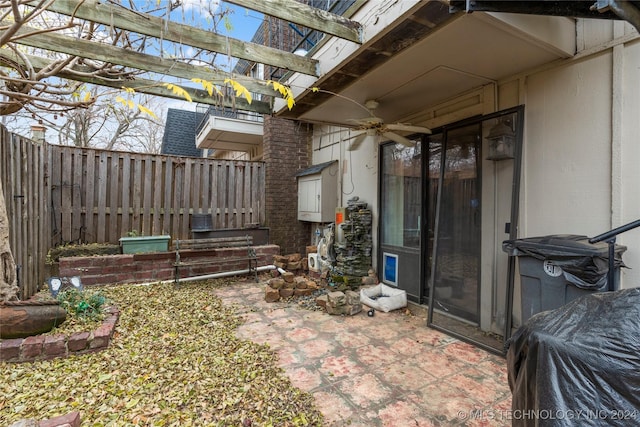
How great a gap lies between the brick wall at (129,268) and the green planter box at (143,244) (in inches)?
13.9

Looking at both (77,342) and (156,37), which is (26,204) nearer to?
(77,342)

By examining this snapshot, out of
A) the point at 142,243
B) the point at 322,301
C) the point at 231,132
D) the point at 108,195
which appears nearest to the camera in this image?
the point at 322,301

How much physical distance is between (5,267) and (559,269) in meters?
4.94

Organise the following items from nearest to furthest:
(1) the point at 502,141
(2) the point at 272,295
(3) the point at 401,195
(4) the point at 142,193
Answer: (1) the point at 502,141 → (2) the point at 272,295 → (3) the point at 401,195 → (4) the point at 142,193

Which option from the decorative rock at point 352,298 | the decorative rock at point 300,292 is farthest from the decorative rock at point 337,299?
the decorative rock at point 300,292

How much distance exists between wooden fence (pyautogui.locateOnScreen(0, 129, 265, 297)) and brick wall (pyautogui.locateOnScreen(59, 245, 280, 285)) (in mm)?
456

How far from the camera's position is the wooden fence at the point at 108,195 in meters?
3.77

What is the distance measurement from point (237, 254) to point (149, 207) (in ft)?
6.39

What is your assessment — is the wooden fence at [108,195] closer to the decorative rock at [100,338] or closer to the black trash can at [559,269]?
the decorative rock at [100,338]

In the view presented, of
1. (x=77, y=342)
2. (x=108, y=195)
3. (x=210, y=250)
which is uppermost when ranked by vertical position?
(x=108, y=195)

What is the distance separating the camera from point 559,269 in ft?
7.63

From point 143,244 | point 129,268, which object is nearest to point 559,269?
point 129,268

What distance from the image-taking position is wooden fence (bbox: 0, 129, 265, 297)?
3773 millimetres

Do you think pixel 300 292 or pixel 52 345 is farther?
pixel 300 292
